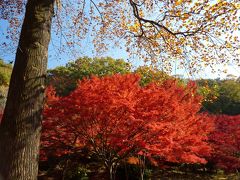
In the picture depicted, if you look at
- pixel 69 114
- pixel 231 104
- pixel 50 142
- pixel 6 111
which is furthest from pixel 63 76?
pixel 6 111

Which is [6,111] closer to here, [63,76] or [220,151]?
[220,151]

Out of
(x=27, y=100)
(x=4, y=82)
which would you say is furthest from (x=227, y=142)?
(x=4, y=82)

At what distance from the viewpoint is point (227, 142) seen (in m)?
15.1

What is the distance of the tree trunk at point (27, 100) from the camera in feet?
12.1

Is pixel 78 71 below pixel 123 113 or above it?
above

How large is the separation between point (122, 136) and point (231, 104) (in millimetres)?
27585

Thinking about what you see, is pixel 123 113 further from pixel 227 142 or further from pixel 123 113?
pixel 227 142

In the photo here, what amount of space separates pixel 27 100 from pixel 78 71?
2780cm

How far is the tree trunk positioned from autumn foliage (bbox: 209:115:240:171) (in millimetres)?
12804

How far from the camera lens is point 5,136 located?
374 centimetres

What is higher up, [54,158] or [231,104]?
[231,104]

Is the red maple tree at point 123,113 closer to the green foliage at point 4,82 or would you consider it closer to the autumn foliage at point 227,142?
the autumn foliage at point 227,142

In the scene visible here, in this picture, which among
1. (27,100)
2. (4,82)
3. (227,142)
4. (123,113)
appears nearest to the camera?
(27,100)

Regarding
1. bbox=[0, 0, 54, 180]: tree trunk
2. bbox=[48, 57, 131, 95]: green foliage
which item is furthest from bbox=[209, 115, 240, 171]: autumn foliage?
bbox=[48, 57, 131, 95]: green foliage
